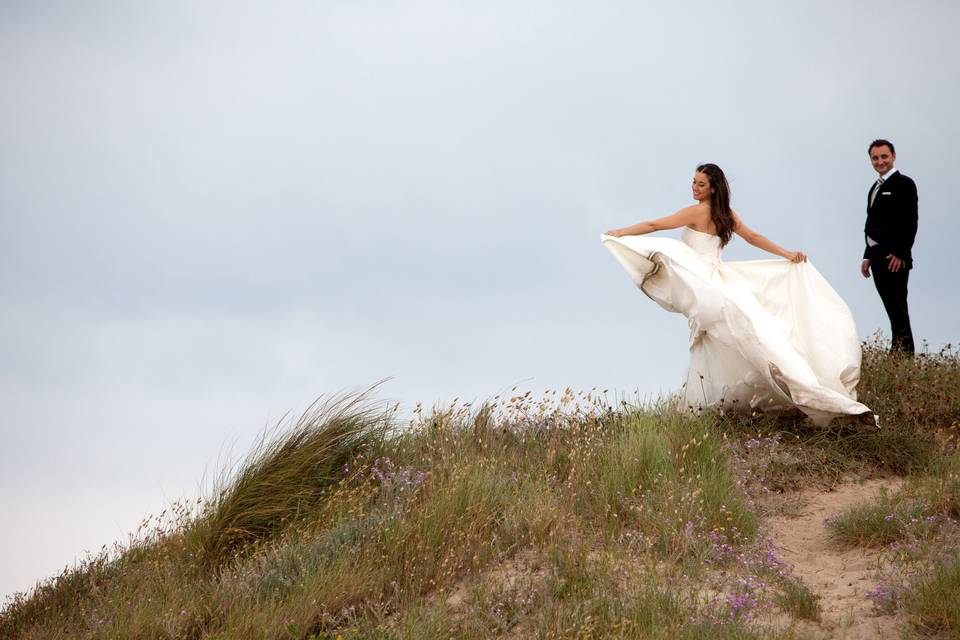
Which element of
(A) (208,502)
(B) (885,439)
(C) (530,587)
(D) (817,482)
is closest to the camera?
(C) (530,587)

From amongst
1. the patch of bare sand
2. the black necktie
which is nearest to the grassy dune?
the patch of bare sand

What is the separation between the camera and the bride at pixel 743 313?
8922 mm

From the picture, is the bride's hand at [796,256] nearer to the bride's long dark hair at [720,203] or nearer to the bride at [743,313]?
the bride at [743,313]

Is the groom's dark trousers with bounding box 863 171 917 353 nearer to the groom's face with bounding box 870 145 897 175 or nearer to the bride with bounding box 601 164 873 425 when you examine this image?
the groom's face with bounding box 870 145 897 175

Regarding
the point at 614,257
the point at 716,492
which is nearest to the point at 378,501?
the point at 716,492

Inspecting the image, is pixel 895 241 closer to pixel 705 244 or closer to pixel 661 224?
pixel 705 244

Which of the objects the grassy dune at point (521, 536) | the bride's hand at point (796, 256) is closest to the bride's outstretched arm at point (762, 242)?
the bride's hand at point (796, 256)

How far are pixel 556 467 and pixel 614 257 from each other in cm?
253

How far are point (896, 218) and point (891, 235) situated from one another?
0.74ft

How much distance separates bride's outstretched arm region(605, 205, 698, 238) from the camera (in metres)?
9.70

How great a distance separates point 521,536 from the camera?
675cm

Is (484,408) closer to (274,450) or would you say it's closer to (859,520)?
(274,450)

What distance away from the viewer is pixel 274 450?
27.6ft

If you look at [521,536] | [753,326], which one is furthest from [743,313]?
[521,536]
